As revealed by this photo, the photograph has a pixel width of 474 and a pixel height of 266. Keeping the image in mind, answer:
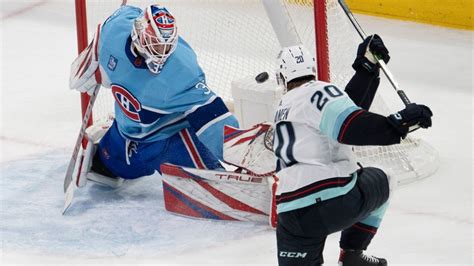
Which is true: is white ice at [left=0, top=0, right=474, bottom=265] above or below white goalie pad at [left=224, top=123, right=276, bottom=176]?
below

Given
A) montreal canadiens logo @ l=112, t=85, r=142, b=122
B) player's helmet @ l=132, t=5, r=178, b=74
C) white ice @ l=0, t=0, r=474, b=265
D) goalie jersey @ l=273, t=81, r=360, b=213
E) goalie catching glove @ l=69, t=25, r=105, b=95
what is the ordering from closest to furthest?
1. goalie jersey @ l=273, t=81, r=360, b=213
2. white ice @ l=0, t=0, r=474, b=265
3. player's helmet @ l=132, t=5, r=178, b=74
4. montreal canadiens logo @ l=112, t=85, r=142, b=122
5. goalie catching glove @ l=69, t=25, r=105, b=95

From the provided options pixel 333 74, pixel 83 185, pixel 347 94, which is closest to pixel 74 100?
pixel 83 185

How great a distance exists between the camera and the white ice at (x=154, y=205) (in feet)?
13.4

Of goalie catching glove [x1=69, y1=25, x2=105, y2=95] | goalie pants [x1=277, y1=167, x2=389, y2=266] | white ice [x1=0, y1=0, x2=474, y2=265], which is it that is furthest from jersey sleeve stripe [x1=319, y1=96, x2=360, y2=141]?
goalie catching glove [x1=69, y1=25, x2=105, y2=95]

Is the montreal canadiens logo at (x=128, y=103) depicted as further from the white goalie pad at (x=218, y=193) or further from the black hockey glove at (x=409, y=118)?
the black hockey glove at (x=409, y=118)

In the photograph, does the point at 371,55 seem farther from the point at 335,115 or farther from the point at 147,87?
the point at 147,87

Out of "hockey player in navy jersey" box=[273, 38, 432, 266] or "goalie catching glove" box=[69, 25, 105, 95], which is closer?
"hockey player in navy jersey" box=[273, 38, 432, 266]

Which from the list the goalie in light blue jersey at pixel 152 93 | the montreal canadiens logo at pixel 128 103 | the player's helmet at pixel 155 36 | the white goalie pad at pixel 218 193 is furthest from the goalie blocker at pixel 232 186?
the player's helmet at pixel 155 36

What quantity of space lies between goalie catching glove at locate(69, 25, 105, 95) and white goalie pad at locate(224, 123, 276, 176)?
65 cm

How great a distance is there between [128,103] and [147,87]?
0.12m

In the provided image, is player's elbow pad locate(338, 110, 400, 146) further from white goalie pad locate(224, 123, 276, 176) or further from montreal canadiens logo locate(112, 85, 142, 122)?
montreal canadiens logo locate(112, 85, 142, 122)

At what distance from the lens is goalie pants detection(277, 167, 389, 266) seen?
11.1 ft

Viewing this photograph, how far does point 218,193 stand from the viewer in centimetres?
436

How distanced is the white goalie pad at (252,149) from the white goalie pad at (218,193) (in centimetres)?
11
